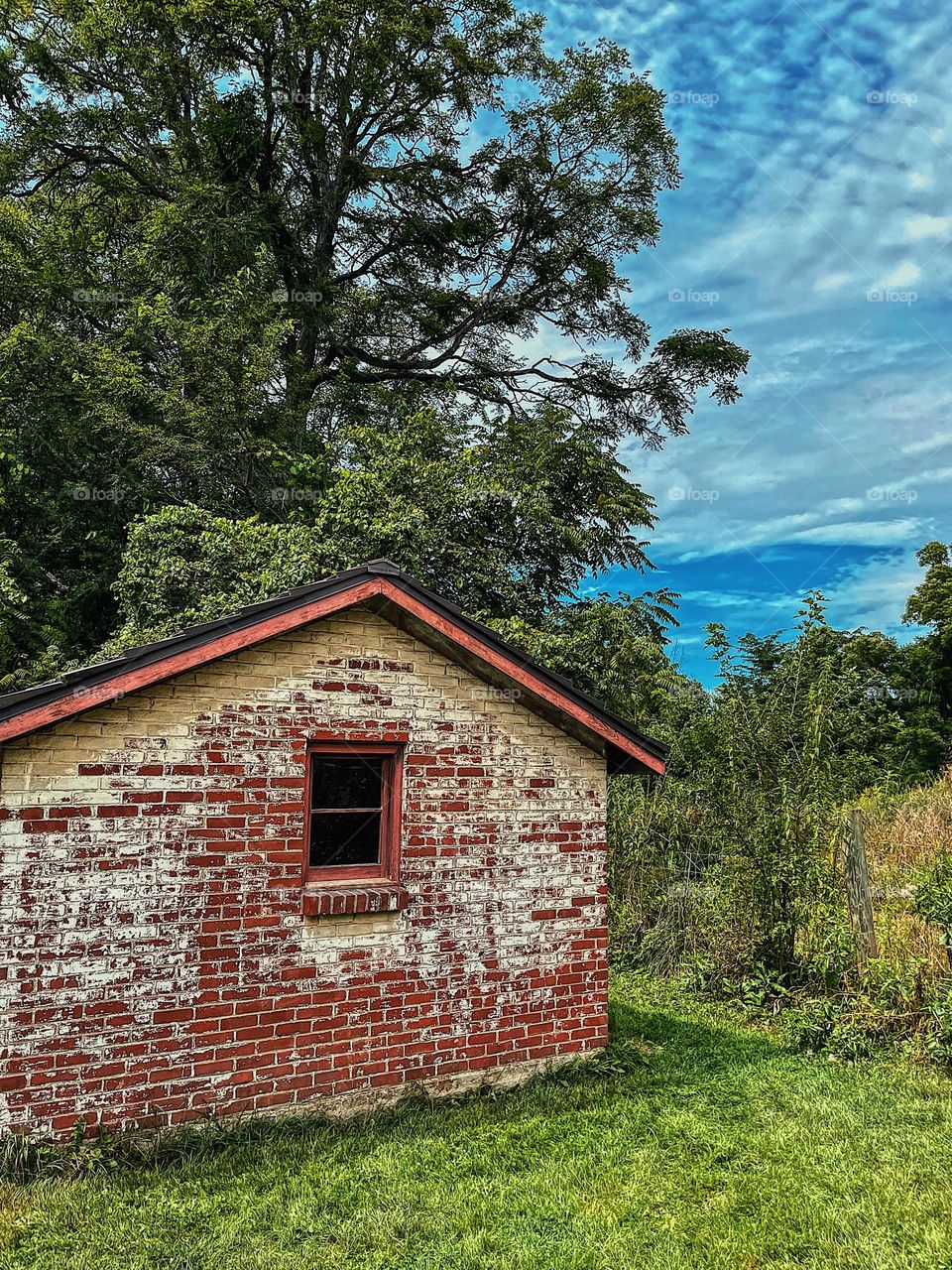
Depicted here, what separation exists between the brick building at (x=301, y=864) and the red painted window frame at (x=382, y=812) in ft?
0.08

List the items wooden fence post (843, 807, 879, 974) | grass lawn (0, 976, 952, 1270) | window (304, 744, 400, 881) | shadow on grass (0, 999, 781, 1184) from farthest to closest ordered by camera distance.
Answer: wooden fence post (843, 807, 879, 974)
window (304, 744, 400, 881)
shadow on grass (0, 999, 781, 1184)
grass lawn (0, 976, 952, 1270)

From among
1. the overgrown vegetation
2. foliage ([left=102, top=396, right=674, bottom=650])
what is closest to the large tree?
foliage ([left=102, top=396, right=674, bottom=650])

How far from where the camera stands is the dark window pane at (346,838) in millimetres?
6784

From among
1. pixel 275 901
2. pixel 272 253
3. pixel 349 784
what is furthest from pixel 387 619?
pixel 272 253

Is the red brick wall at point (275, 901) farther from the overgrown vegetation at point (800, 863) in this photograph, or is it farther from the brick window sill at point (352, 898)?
the overgrown vegetation at point (800, 863)

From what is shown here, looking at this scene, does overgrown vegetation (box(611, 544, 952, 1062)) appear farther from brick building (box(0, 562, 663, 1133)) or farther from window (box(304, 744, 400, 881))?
window (box(304, 744, 400, 881))

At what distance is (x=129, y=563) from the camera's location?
14016 mm

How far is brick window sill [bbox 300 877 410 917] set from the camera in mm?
6164

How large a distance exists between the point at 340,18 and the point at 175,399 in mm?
8515

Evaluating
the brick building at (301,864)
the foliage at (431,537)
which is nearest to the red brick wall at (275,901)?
the brick building at (301,864)

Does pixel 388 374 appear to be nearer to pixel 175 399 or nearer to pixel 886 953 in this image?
pixel 175 399

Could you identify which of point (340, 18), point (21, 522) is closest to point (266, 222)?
point (340, 18)

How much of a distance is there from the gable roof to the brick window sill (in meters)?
1.86

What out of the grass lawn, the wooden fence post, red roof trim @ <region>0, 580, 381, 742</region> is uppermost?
red roof trim @ <region>0, 580, 381, 742</region>
